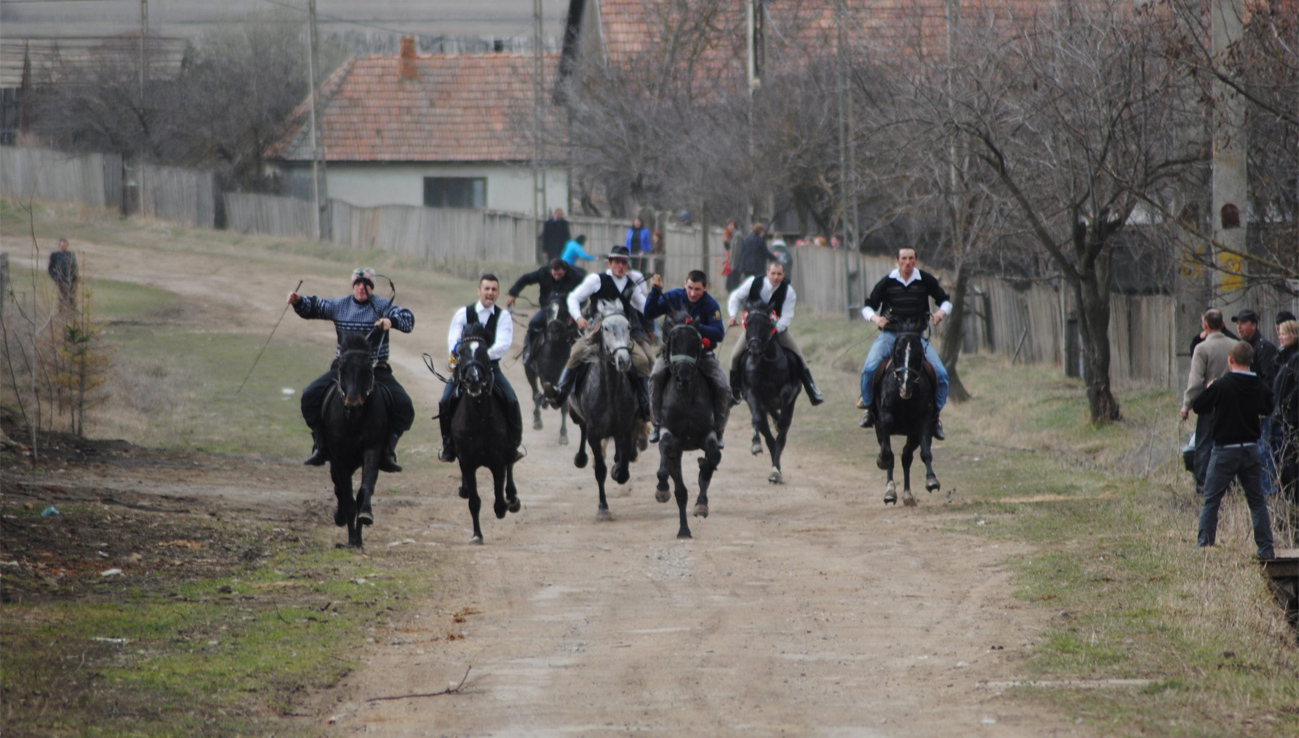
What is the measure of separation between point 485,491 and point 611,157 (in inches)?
1063

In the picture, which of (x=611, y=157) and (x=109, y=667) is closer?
(x=109, y=667)

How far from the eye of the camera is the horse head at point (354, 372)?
12836 mm

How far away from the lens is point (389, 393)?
13586mm

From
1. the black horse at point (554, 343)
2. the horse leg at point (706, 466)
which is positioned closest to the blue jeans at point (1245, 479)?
the horse leg at point (706, 466)

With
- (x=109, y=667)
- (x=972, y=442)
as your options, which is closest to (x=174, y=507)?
(x=109, y=667)

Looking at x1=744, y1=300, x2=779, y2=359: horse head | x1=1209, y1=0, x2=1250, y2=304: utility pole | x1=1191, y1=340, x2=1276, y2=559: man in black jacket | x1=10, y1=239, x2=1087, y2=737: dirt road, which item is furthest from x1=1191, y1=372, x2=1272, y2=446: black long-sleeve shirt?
x1=744, y1=300, x2=779, y2=359: horse head

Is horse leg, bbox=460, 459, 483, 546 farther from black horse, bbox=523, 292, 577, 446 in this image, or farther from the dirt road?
Result: black horse, bbox=523, 292, 577, 446

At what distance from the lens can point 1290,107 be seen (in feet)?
48.1

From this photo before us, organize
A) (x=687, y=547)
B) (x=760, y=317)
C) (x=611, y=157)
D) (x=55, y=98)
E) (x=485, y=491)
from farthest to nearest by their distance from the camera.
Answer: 1. (x=611, y=157)
2. (x=55, y=98)
3. (x=485, y=491)
4. (x=760, y=317)
5. (x=687, y=547)

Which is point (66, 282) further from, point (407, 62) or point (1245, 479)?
point (407, 62)

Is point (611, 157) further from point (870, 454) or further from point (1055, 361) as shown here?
point (870, 454)

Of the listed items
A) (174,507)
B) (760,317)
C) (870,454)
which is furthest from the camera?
(870,454)

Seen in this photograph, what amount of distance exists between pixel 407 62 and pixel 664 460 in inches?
1934

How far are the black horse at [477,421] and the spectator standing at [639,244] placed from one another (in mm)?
25923
